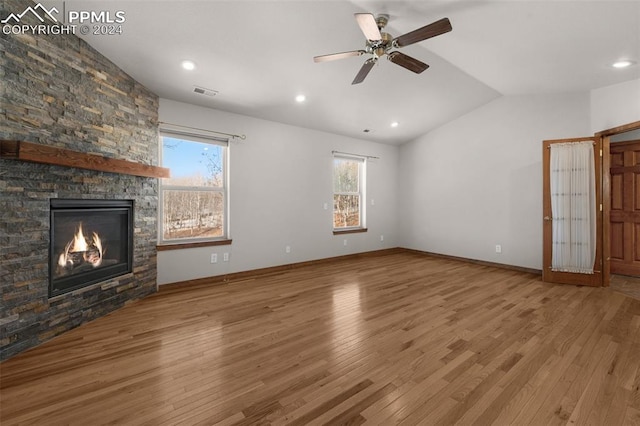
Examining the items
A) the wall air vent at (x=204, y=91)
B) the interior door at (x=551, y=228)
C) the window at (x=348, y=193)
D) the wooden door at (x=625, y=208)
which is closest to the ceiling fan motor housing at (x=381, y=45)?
the wall air vent at (x=204, y=91)

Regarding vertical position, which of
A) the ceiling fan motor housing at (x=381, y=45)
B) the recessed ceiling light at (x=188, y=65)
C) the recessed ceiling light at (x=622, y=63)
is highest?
the recessed ceiling light at (x=622, y=63)

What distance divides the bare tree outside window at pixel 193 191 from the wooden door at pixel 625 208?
257 inches

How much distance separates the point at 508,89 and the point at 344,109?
2.73 metres

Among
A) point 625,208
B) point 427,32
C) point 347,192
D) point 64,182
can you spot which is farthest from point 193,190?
point 625,208

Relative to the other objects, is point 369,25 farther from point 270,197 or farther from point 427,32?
point 270,197

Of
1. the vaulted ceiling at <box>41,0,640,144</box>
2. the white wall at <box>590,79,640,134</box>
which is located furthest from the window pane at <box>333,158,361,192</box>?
the white wall at <box>590,79,640,134</box>

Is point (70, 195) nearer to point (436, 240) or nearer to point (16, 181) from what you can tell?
point (16, 181)

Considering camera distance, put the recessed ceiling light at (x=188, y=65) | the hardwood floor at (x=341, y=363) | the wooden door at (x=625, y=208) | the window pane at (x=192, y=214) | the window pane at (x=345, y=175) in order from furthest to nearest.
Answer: the window pane at (x=345, y=175) < the wooden door at (x=625, y=208) < the window pane at (x=192, y=214) < the recessed ceiling light at (x=188, y=65) < the hardwood floor at (x=341, y=363)

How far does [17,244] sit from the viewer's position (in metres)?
2.24

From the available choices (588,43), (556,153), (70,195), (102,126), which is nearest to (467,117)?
(556,153)

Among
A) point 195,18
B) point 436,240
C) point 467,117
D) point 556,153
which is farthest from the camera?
point 436,240

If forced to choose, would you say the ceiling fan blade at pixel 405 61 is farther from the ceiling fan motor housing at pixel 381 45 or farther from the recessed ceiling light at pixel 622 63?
the recessed ceiling light at pixel 622 63

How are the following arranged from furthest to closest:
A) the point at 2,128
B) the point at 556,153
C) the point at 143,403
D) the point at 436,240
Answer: the point at 436,240, the point at 556,153, the point at 2,128, the point at 143,403

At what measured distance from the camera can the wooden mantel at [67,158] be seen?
209 cm
